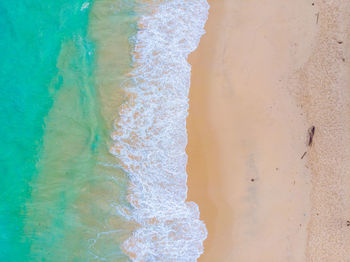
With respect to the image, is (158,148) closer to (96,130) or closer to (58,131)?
(96,130)

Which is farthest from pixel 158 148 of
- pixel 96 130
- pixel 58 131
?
pixel 58 131

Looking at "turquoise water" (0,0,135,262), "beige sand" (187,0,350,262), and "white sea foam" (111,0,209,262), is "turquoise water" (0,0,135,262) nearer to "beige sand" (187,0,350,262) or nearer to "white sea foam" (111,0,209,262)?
"white sea foam" (111,0,209,262)

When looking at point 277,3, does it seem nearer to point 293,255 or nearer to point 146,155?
point 146,155

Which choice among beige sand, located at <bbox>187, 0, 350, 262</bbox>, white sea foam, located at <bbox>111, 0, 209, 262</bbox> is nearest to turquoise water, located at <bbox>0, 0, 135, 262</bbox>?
white sea foam, located at <bbox>111, 0, 209, 262</bbox>

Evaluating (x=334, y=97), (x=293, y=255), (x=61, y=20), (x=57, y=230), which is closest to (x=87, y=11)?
(x=61, y=20)

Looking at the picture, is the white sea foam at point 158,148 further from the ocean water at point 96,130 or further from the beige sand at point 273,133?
the beige sand at point 273,133

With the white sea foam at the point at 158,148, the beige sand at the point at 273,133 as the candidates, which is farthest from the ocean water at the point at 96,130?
the beige sand at the point at 273,133
